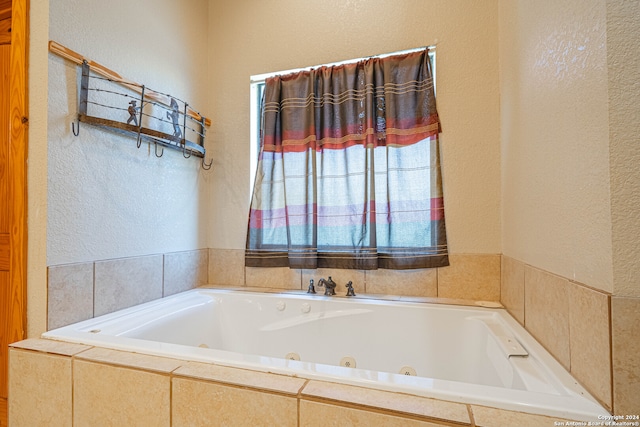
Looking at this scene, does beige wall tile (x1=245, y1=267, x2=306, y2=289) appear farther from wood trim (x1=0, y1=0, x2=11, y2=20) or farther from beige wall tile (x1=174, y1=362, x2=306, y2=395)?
wood trim (x1=0, y1=0, x2=11, y2=20)

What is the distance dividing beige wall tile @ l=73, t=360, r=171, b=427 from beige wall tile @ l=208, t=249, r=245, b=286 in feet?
3.44

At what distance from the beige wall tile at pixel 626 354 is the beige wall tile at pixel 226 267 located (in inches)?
68.2

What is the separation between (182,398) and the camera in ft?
2.61

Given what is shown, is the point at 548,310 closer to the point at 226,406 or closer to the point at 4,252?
the point at 226,406

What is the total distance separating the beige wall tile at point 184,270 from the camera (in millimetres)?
1641

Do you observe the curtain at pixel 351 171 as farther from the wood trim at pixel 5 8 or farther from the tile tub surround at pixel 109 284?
the wood trim at pixel 5 8

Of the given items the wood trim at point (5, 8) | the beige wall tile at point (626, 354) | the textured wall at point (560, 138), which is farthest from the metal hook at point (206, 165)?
the beige wall tile at point (626, 354)

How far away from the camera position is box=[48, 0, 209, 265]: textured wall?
1142mm

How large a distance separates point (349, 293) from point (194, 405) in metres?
0.97

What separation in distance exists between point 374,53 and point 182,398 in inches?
71.8

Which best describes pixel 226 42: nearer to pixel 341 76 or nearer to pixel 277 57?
pixel 277 57

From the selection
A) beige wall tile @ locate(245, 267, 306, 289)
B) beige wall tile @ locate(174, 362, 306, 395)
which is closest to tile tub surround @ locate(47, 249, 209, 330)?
beige wall tile @ locate(245, 267, 306, 289)

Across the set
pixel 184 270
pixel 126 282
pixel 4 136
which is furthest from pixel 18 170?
pixel 184 270

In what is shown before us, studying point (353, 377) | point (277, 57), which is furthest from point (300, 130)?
point (353, 377)
